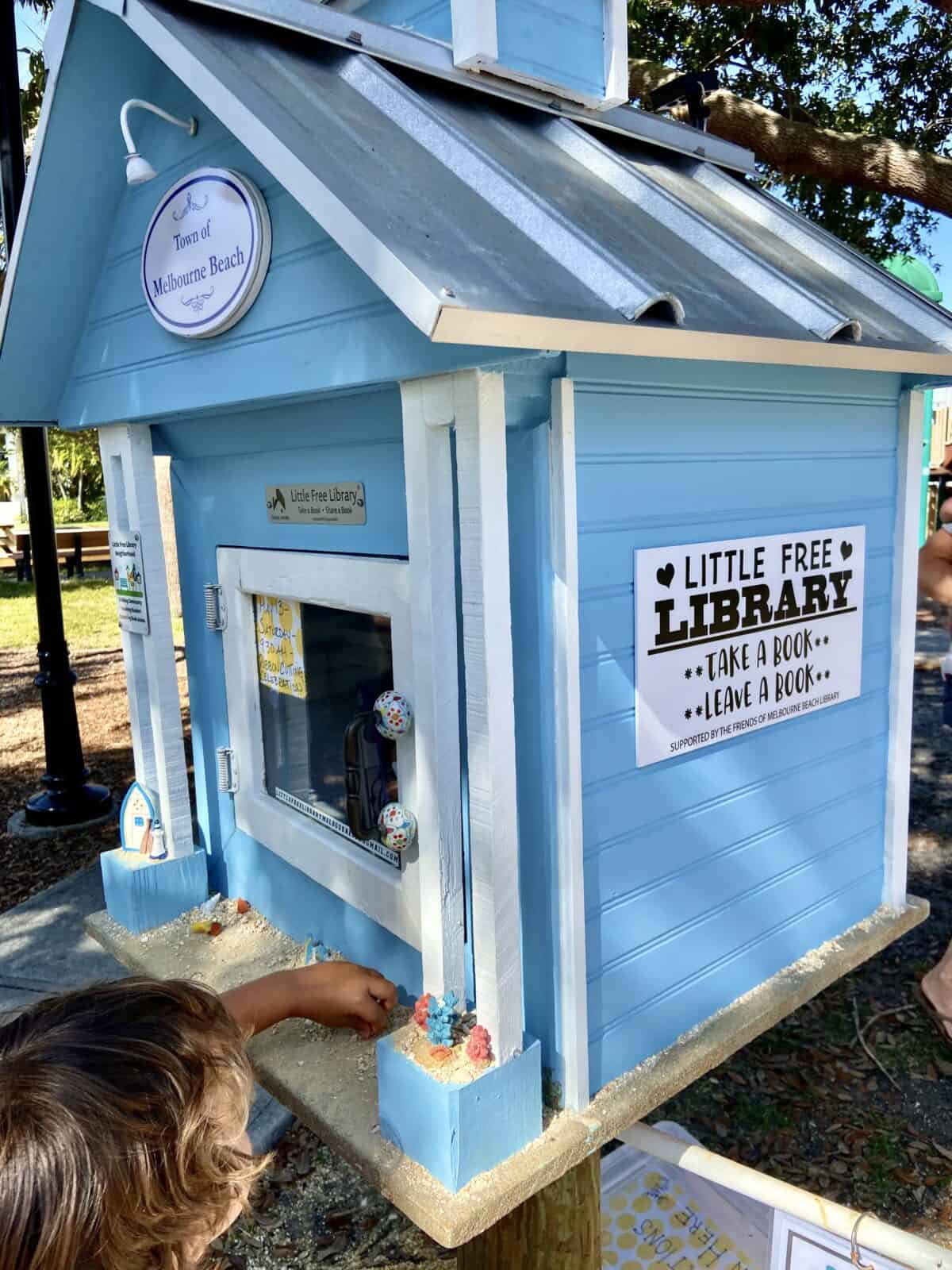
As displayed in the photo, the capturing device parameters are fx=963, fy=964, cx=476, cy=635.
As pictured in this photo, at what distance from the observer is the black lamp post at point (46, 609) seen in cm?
509

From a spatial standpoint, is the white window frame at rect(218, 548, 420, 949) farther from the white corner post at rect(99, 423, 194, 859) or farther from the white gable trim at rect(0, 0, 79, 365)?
the white gable trim at rect(0, 0, 79, 365)

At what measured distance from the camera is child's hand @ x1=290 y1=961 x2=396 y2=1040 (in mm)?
1926

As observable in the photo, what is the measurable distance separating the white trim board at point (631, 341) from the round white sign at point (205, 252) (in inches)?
22.2

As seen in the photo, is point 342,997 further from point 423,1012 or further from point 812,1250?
point 812,1250

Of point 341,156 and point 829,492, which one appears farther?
point 829,492

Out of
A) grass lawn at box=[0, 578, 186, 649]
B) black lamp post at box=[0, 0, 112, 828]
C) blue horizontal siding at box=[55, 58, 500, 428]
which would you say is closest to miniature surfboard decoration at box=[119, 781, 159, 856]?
blue horizontal siding at box=[55, 58, 500, 428]

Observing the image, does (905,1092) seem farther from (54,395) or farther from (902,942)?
(54,395)

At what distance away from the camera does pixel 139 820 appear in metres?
2.60

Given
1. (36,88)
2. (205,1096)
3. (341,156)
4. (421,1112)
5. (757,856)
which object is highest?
(36,88)

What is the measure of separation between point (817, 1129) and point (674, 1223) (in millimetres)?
1150

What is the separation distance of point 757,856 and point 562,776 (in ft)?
2.41

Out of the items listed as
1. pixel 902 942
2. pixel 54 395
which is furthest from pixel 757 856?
pixel 902 942

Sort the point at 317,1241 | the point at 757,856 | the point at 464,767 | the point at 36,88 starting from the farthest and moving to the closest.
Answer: the point at 36,88 → the point at 317,1241 → the point at 757,856 → the point at 464,767

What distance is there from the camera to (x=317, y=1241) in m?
2.90
